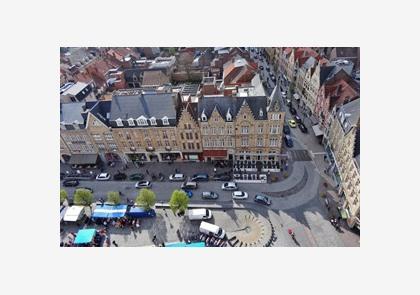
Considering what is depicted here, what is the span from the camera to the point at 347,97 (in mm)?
59250

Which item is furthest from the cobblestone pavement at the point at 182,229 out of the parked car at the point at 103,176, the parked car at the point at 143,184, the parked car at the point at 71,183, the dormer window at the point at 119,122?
the dormer window at the point at 119,122

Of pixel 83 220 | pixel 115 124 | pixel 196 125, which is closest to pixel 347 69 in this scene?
pixel 196 125

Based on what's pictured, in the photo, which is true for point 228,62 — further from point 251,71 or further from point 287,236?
point 287,236

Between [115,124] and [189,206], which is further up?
[115,124]

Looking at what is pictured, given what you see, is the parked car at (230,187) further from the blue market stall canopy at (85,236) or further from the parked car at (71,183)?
the parked car at (71,183)

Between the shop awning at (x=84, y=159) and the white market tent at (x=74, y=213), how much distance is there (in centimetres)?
1269

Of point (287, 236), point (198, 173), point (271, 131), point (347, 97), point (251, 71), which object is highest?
point (251, 71)

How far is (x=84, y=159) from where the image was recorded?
59031mm

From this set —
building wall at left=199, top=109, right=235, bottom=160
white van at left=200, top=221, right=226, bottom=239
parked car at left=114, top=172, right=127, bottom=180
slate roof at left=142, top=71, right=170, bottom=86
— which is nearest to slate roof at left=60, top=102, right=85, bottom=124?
parked car at left=114, top=172, right=127, bottom=180

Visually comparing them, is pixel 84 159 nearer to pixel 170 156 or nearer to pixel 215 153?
pixel 170 156

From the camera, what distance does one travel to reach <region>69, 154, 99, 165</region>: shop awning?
58500 mm

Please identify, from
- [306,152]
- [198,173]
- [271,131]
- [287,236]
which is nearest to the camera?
[287,236]

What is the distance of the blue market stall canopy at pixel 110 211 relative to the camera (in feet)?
155

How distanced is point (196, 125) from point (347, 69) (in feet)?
161
